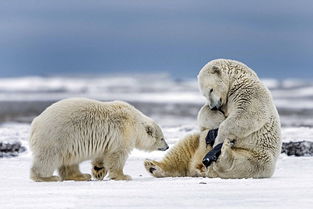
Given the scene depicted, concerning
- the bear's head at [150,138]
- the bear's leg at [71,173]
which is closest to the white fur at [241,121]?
the bear's head at [150,138]

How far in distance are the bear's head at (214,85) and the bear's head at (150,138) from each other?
1229mm

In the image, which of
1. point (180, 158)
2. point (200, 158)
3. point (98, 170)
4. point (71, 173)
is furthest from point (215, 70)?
point (71, 173)

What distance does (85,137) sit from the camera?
9.29 m

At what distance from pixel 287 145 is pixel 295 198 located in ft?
23.3

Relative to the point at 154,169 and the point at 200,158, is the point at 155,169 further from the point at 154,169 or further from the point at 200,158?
the point at 200,158

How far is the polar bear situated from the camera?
8969mm

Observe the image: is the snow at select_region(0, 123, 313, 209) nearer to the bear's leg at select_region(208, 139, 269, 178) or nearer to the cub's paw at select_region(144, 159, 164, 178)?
the bear's leg at select_region(208, 139, 269, 178)

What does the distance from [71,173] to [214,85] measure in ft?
7.35

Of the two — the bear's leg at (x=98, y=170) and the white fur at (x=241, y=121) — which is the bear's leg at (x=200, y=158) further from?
the bear's leg at (x=98, y=170)

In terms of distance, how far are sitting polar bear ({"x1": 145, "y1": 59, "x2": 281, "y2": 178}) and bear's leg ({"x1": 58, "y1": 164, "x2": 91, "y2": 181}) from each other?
59.7 inches

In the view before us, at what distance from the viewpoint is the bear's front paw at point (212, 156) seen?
8.98m

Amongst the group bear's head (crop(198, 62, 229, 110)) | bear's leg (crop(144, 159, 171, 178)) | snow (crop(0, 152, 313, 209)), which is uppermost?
bear's head (crop(198, 62, 229, 110))

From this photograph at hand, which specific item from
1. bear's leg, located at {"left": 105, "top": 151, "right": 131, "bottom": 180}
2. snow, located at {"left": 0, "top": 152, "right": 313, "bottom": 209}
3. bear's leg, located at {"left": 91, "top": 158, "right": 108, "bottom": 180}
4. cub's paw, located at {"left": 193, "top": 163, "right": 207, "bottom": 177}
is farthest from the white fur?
bear's leg, located at {"left": 91, "top": 158, "right": 108, "bottom": 180}

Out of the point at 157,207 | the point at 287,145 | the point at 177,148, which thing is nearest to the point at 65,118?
the point at 177,148
